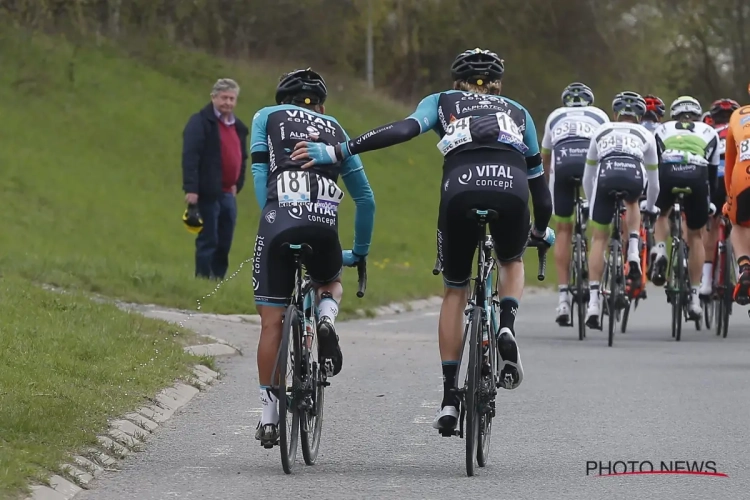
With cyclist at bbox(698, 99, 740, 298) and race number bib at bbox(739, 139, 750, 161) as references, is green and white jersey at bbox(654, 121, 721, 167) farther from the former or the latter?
race number bib at bbox(739, 139, 750, 161)

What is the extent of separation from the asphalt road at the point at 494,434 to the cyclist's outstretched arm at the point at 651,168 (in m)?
1.49

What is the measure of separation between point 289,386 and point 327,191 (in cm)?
100

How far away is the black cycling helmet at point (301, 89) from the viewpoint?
9.10 metres

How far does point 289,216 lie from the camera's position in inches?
343

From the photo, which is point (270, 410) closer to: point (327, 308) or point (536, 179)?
point (327, 308)

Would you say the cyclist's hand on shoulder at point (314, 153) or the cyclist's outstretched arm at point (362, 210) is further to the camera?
the cyclist's outstretched arm at point (362, 210)

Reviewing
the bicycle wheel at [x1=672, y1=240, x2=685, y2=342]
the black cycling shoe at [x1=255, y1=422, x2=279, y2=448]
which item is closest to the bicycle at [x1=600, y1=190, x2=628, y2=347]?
the bicycle wheel at [x1=672, y1=240, x2=685, y2=342]

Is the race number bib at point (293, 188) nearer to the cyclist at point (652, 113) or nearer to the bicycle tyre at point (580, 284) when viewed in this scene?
the bicycle tyre at point (580, 284)

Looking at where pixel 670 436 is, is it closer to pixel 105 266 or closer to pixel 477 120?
pixel 477 120

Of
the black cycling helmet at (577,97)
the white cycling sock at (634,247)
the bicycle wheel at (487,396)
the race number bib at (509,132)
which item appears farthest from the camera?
the black cycling helmet at (577,97)

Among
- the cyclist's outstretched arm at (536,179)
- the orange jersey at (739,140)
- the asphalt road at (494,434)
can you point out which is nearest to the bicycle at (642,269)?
the asphalt road at (494,434)

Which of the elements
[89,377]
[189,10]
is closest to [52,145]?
[189,10]

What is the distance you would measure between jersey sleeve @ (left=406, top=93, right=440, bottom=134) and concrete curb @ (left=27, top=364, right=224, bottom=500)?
2.21 metres

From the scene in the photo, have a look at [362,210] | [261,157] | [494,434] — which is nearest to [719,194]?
[494,434]
